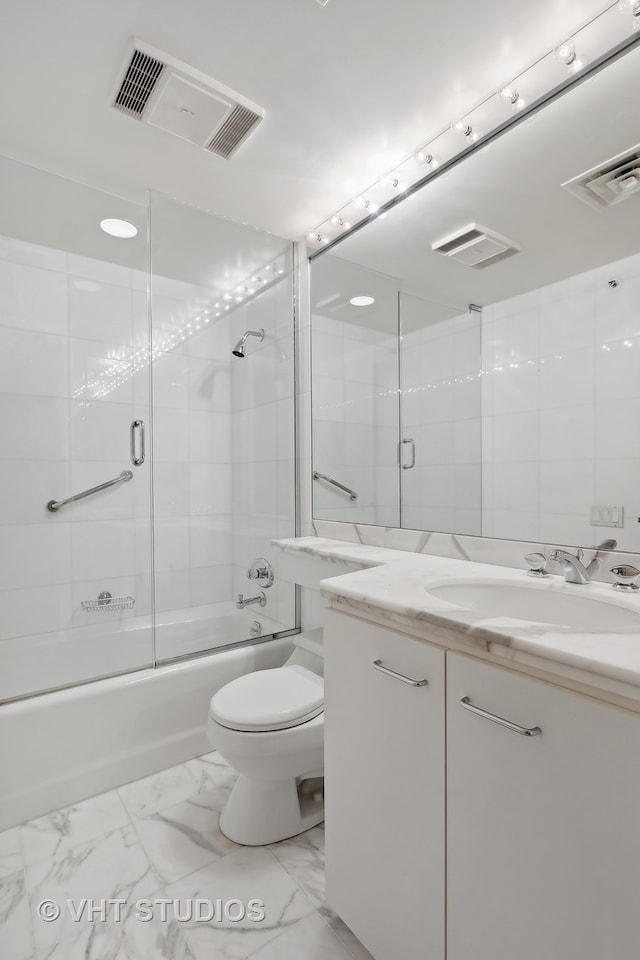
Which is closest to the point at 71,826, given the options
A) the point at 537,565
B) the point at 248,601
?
the point at 248,601

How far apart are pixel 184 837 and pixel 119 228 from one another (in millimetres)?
2370

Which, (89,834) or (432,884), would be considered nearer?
(432,884)

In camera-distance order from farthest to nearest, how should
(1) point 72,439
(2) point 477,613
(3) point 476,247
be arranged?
1. (1) point 72,439
2. (3) point 476,247
3. (2) point 477,613

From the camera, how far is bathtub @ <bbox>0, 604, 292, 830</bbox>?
1577mm

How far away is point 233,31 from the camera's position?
1.23 metres

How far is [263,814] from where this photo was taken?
1460 millimetres

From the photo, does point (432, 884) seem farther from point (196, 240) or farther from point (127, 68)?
point (196, 240)

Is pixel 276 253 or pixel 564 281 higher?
pixel 276 253

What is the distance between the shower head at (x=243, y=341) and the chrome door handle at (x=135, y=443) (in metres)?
0.60

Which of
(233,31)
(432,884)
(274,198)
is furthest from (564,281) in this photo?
(432,884)

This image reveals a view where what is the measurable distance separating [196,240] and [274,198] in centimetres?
45

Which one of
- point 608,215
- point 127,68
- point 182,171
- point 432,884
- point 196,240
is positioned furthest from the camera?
point 196,240

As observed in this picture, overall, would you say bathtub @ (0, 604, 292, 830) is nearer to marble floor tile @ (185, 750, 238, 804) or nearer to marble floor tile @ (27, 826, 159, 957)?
marble floor tile @ (185, 750, 238, 804)

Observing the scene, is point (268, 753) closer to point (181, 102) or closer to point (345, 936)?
point (345, 936)
